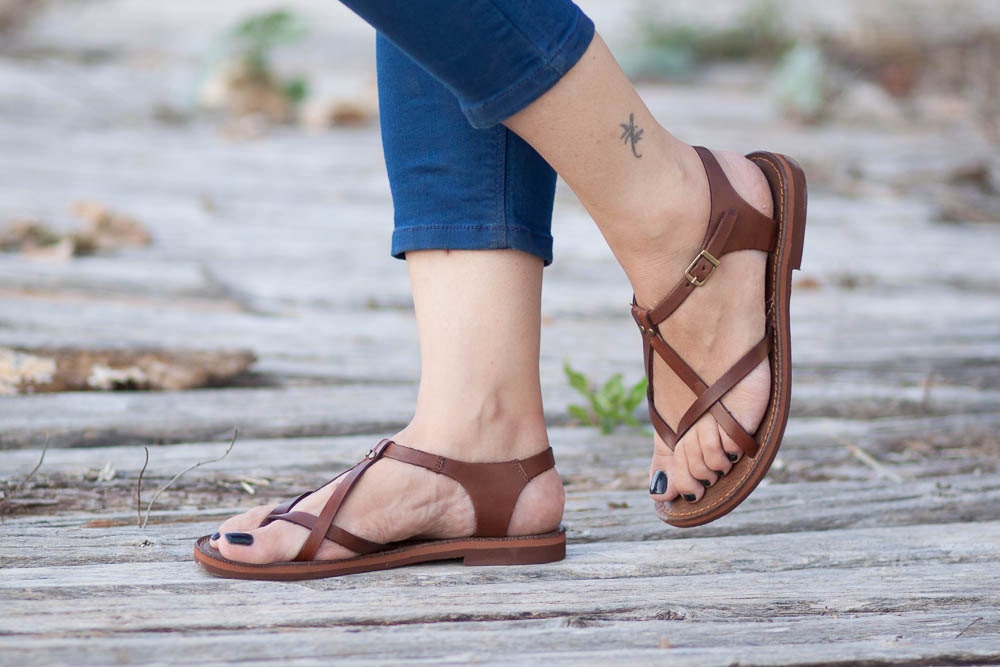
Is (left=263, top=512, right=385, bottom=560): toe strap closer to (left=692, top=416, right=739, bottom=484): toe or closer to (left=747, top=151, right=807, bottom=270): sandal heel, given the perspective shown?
(left=692, top=416, right=739, bottom=484): toe

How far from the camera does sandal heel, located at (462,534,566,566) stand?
1.24 metres

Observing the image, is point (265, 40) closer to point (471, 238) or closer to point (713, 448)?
point (471, 238)

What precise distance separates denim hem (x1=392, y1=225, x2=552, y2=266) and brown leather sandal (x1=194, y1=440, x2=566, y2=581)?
0.83 ft

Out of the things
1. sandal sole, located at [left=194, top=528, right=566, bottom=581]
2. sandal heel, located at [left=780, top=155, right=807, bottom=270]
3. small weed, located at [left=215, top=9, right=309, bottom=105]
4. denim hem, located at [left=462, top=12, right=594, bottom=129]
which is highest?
small weed, located at [left=215, top=9, right=309, bottom=105]

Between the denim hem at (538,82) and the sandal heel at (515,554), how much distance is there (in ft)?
1.69

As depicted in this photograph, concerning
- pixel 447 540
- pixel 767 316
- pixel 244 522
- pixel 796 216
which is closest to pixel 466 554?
pixel 447 540

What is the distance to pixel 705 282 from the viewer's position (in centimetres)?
125

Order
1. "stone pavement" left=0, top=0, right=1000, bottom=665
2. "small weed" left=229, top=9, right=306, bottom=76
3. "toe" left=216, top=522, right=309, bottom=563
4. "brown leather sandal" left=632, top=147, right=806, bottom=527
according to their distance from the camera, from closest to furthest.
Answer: "stone pavement" left=0, top=0, right=1000, bottom=665 < "toe" left=216, top=522, right=309, bottom=563 < "brown leather sandal" left=632, top=147, right=806, bottom=527 < "small weed" left=229, top=9, right=306, bottom=76

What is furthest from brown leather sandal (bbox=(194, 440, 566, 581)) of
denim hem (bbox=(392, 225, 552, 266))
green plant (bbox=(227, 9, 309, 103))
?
green plant (bbox=(227, 9, 309, 103))

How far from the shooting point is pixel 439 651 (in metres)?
0.97

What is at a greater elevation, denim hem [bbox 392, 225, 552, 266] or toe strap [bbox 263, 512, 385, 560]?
denim hem [bbox 392, 225, 552, 266]

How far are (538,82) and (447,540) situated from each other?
57 centimetres

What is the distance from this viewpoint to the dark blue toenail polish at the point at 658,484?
1324mm

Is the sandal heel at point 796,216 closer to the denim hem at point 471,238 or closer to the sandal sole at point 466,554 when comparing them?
the denim hem at point 471,238
